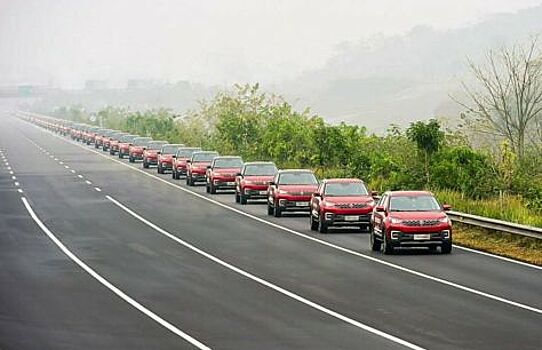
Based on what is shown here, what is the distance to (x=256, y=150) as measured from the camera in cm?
7219

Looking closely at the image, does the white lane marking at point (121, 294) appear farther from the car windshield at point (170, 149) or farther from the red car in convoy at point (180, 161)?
the car windshield at point (170, 149)

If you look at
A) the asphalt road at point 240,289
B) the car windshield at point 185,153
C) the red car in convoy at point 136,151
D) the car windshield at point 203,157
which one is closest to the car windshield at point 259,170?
the asphalt road at point 240,289

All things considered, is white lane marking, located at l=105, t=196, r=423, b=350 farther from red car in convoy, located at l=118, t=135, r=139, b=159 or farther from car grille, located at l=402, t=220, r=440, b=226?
red car in convoy, located at l=118, t=135, r=139, b=159

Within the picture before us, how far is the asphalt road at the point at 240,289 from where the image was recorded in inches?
711

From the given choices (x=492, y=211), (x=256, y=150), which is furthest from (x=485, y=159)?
(x=256, y=150)

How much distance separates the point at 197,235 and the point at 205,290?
12787 millimetres

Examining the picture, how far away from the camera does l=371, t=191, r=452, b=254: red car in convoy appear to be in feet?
99.1

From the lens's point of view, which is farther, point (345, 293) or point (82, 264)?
point (82, 264)

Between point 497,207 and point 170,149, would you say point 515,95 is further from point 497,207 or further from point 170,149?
point 170,149

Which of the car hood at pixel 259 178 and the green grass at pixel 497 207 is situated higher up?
the green grass at pixel 497 207

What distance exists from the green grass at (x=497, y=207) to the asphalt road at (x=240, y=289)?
3.66 metres

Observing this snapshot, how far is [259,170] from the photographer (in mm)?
51062

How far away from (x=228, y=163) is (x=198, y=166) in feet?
19.2

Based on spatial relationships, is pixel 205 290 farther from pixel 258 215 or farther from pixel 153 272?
pixel 258 215
